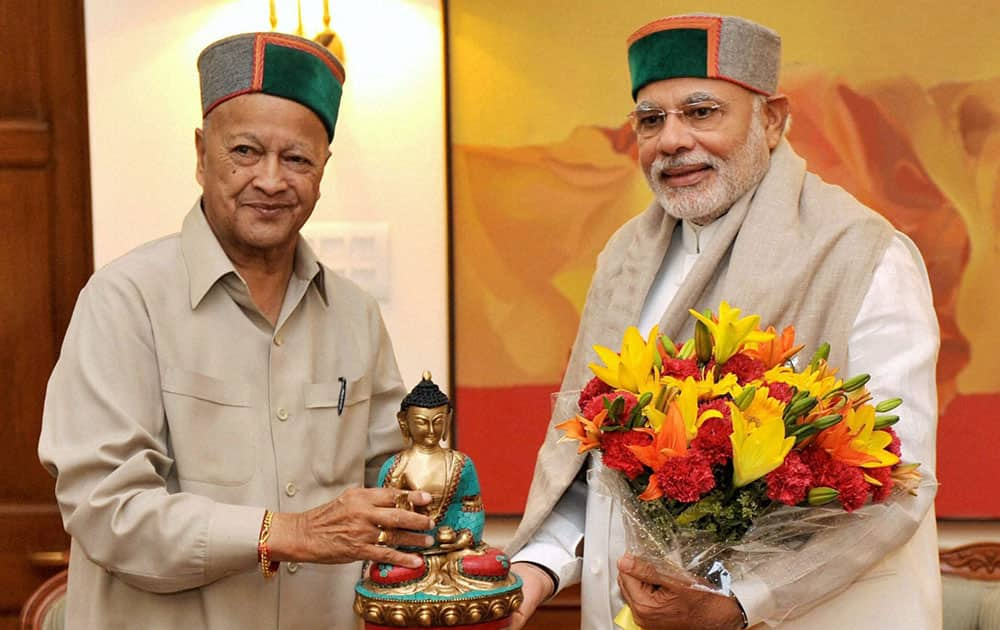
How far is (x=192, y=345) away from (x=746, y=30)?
1409 millimetres

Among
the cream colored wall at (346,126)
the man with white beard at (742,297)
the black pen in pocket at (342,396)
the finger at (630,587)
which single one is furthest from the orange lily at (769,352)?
the cream colored wall at (346,126)

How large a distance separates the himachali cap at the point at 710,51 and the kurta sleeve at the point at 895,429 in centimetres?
50

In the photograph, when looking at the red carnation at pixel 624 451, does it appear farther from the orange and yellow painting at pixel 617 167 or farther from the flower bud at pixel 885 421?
the orange and yellow painting at pixel 617 167

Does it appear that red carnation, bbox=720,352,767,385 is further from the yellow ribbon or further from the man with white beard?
the yellow ribbon

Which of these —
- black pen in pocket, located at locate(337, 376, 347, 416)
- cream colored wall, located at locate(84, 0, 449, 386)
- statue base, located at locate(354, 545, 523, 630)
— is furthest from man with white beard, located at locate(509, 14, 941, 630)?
cream colored wall, located at locate(84, 0, 449, 386)

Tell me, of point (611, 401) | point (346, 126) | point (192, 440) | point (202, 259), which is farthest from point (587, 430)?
point (346, 126)

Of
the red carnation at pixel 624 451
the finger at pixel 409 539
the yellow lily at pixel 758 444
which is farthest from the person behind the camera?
the finger at pixel 409 539

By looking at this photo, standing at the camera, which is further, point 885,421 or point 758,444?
point 885,421

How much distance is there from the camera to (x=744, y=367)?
2029 mm

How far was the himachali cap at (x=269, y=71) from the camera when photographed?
2533 millimetres

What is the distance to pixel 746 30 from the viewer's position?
2654 millimetres

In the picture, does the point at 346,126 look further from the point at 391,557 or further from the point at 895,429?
the point at 895,429

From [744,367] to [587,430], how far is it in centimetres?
29

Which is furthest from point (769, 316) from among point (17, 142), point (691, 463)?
point (17, 142)
